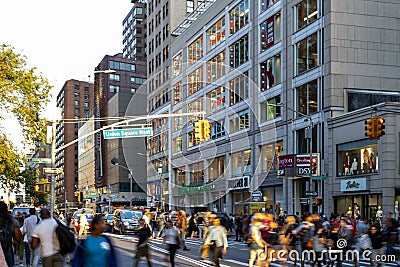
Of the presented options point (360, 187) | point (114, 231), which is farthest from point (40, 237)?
point (114, 231)

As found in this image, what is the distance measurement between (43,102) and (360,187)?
2029 centimetres

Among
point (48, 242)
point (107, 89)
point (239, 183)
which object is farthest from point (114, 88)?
point (48, 242)

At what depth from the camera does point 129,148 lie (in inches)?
4604

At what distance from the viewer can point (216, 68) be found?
64.2m

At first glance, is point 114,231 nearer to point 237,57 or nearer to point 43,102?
point 43,102

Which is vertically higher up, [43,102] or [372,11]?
[372,11]

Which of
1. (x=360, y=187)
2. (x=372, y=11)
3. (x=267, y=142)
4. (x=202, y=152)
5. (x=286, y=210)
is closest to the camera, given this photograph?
(x=360, y=187)

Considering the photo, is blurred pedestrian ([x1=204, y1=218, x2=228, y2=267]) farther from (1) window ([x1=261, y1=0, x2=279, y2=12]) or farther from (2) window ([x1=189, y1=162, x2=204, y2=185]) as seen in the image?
(2) window ([x1=189, y1=162, x2=204, y2=185])

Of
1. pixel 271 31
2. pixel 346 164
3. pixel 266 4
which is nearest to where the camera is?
pixel 346 164

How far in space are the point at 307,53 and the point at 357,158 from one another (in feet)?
32.6

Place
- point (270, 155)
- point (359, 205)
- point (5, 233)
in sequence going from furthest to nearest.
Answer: point (270, 155), point (359, 205), point (5, 233)

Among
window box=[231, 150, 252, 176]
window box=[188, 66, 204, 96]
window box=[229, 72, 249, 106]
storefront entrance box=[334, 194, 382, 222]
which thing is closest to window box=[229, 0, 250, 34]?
window box=[229, 72, 249, 106]

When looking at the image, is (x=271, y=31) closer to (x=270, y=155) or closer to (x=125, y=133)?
(x=270, y=155)

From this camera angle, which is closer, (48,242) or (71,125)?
(48,242)
